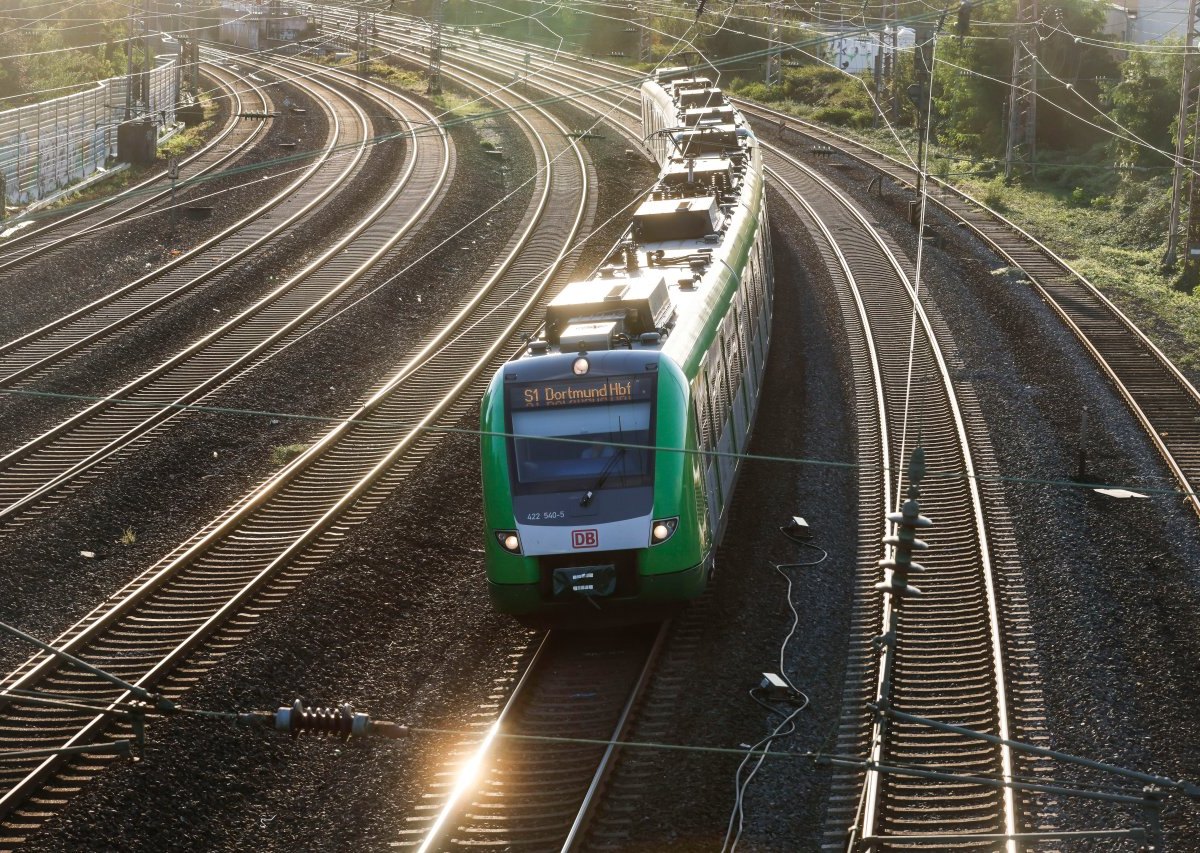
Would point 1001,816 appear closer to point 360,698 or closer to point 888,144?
point 360,698

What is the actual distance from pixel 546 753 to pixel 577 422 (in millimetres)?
3290

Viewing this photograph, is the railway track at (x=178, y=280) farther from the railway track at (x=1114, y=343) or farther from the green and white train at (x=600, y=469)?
the railway track at (x=1114, y=343)

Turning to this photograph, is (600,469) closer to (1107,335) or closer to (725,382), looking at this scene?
(725,382)

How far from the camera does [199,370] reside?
73.9 feet

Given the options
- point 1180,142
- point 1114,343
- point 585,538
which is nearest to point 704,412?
point 585,538

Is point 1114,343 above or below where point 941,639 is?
above

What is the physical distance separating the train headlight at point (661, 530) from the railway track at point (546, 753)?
113 centimetres

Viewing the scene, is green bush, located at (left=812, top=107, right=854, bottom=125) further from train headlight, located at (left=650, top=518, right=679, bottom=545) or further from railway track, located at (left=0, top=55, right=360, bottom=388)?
train headlight, located at (left=650, top=518, right=679, bottom=545)

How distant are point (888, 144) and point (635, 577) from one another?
39.9m

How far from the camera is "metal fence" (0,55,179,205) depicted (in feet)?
115

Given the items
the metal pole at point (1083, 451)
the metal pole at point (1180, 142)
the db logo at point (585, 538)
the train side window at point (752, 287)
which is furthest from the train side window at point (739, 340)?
the metal pole at point (1180, 142)

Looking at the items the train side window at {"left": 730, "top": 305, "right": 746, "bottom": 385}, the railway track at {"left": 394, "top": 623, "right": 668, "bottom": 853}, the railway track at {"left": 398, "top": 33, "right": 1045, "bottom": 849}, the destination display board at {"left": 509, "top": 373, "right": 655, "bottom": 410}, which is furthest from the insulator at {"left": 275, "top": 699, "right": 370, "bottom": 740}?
the train side window at {"left": 730, "top": 305, "right": 746, "bottom": 385}

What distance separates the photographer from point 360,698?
12.6m

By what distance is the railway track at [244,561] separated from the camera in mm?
11914
